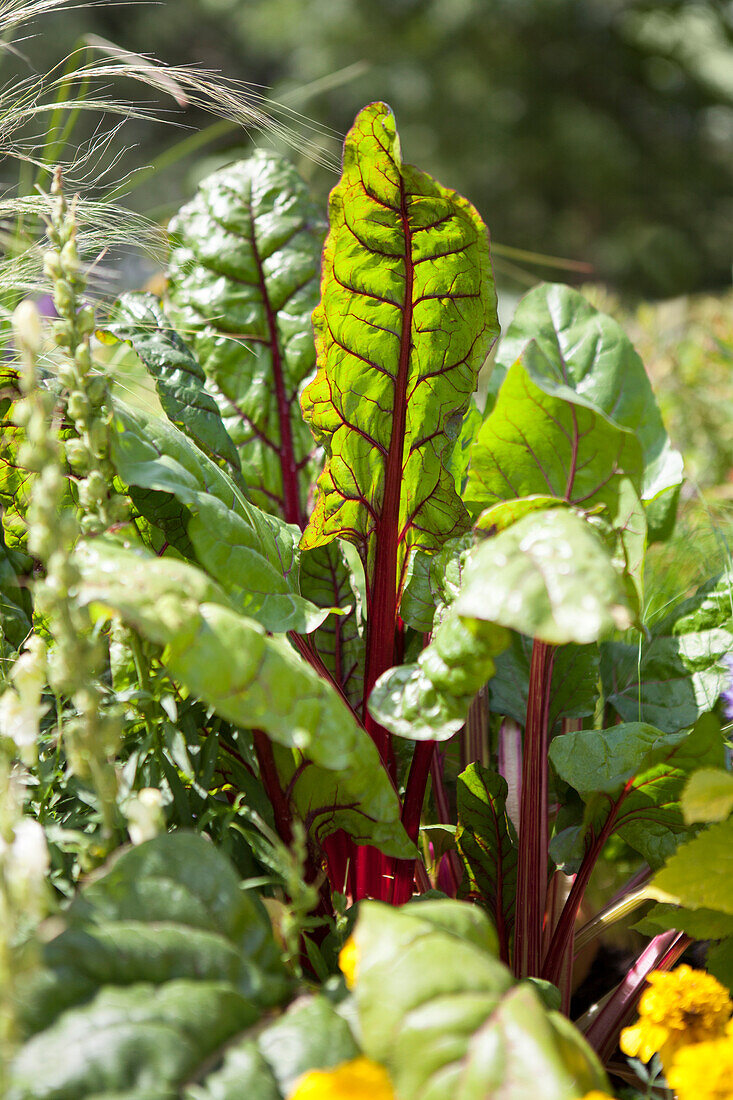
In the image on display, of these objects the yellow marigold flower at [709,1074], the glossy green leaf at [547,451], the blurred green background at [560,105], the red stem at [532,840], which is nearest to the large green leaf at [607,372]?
the glossy green leaf at [547,451]

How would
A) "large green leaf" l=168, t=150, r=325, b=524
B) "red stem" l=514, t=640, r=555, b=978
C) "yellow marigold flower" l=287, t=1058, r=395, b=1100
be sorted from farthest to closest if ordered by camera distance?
"large green leaf" l=168, t=150, r=325, b=524 → "red stem" l=514, t=640, r=555, b=978 → "yellow marigold flower" l=287, t=1058, r=395, b=1100

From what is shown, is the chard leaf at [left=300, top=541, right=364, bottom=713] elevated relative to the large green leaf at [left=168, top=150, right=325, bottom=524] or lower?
lower

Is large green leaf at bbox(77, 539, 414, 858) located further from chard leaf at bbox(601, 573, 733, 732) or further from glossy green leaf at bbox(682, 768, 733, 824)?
chard leaf at bbox(601, 573, 733, 732)

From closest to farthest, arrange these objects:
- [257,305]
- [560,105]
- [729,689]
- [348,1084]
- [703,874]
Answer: [348,1084] < [703,874] < [729,689] < [257,305] < [560,105]

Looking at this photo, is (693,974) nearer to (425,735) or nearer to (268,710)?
(425,735)

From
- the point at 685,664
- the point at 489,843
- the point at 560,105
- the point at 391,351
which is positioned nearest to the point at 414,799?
the point at 489,843

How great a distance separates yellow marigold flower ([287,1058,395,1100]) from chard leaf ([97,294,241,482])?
0.60 meters

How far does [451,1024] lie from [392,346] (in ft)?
1.97

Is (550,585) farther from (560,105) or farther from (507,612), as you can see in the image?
(560,105)

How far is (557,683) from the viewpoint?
3.03ft

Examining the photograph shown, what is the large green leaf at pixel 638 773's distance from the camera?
0.72m

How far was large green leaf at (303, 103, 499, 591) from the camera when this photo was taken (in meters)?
0.82

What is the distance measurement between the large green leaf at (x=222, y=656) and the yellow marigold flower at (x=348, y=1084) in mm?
177

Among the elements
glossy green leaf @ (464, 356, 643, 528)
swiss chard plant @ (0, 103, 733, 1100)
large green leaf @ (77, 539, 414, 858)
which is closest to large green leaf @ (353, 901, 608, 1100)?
swiss chard plant @ (0, 103, 733, 1100)
